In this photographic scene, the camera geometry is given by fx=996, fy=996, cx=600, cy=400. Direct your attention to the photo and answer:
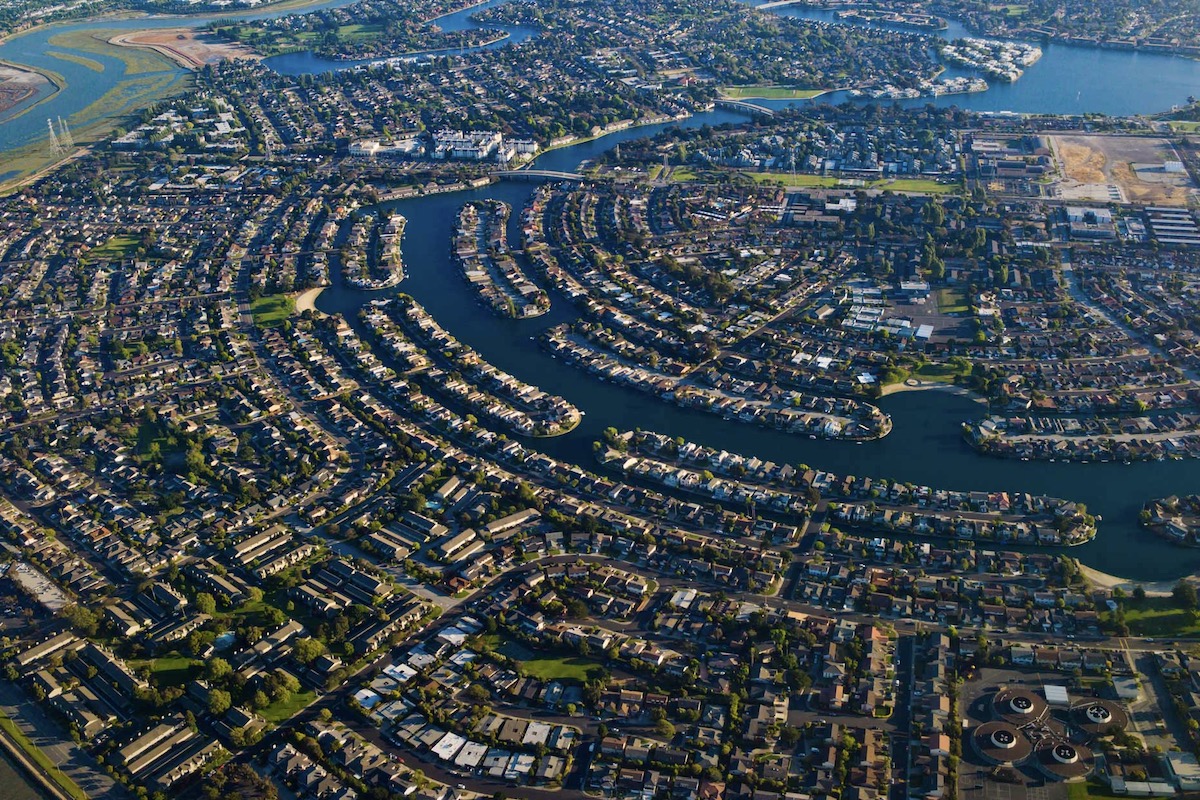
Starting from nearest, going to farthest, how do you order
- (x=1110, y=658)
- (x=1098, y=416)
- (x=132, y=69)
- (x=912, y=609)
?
(x=1110, y=658)
(x=912, y=609)
(x=1098, y=416)
(x=132, y=69)

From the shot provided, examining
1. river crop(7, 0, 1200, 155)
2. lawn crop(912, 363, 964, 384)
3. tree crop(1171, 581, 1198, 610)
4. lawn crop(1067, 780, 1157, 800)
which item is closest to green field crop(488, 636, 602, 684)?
lawn crop(1067, 780, 1157, 800)

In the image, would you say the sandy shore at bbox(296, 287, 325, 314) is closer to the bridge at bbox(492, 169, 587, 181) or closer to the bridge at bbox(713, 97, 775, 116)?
the bridge at bbox(492, 169, 587, 181)

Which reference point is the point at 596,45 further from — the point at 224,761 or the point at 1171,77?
the point at 224,761

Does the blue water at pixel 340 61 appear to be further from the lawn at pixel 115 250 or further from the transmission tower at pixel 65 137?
the lawn at pixel 115 250

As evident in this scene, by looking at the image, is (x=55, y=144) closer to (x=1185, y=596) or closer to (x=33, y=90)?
(x=33, y=90)

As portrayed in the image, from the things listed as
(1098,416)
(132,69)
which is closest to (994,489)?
(1098,416)

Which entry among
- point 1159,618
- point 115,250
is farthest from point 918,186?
point 115,250
